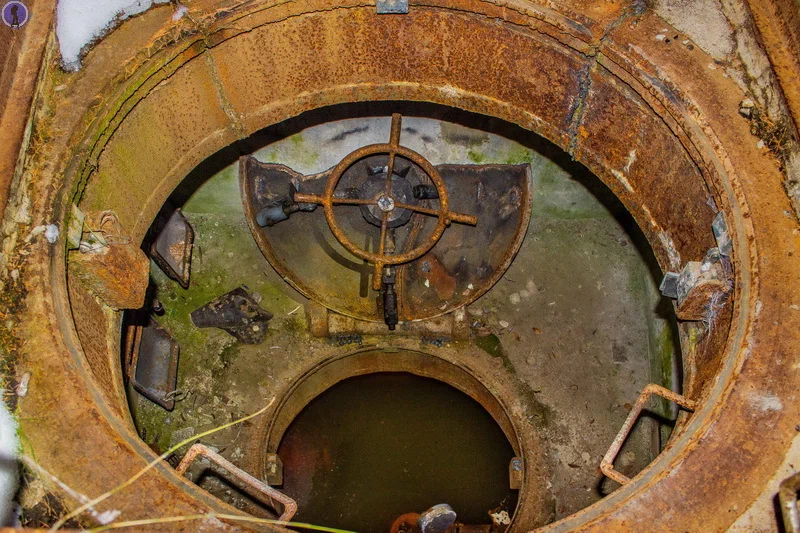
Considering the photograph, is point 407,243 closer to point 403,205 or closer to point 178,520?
point 403,205

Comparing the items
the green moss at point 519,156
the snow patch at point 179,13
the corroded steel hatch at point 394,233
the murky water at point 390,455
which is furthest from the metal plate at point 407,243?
the snow patch at point 179,13

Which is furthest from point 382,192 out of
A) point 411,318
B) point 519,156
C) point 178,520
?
point 178,520

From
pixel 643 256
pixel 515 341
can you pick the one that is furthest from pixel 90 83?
pixel 643 256

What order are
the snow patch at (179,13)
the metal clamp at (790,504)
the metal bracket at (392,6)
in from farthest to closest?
the metal bracket at (392,6) → the snow patch at (179,13) → the metal clamp at (790,504)

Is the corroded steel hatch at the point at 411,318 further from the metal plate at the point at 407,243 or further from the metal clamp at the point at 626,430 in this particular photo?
the metal clamp at the point at 626,430

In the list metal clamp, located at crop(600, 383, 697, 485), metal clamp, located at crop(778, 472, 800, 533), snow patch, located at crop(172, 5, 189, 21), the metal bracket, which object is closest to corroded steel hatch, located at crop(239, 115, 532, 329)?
the metal bracket

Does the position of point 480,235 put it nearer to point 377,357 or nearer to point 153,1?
point 377,357
